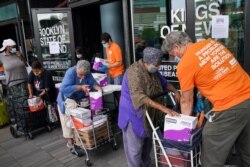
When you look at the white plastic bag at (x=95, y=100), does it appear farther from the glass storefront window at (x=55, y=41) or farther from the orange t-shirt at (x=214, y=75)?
the glass storefront window at (x=55, y=41)

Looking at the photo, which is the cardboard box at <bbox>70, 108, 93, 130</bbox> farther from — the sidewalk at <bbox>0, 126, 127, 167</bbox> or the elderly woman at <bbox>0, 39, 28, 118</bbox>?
the elderly woman at <bbox>0, 39, 28, 118</bbox>

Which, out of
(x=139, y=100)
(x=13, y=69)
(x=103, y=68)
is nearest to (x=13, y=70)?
(x=13, y=69)

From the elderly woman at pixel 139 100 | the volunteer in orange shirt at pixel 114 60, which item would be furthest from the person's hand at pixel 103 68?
the elderly woman at pixel 139 100

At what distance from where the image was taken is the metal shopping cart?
3.26 m

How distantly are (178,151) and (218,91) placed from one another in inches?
23.0

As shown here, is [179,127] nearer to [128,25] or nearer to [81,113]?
[81,113]

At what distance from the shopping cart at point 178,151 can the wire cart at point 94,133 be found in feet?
4.07

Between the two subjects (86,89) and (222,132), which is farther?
(86,89)

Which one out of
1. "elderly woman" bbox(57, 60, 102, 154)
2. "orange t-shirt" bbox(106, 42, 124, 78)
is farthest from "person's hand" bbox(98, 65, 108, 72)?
"elderly woman" bbox(57, 60, 102, 154)

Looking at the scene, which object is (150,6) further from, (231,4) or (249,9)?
(249,9)

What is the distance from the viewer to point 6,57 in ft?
15.5

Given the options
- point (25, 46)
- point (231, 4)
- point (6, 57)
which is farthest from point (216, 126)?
point (25, 46)

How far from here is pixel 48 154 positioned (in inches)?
150

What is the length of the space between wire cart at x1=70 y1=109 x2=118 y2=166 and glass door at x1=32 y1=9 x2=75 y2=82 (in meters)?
2.36
